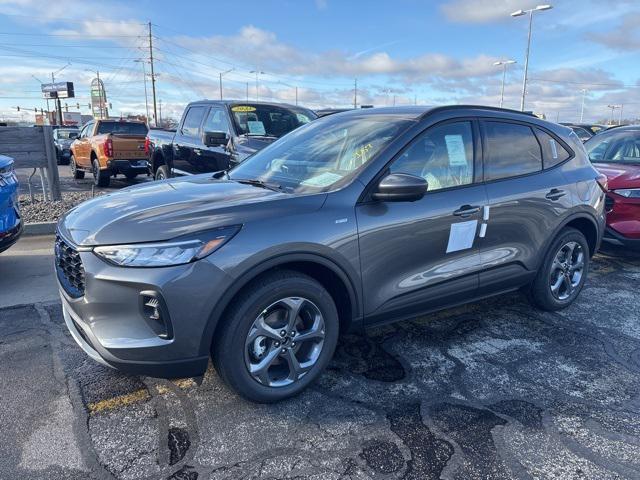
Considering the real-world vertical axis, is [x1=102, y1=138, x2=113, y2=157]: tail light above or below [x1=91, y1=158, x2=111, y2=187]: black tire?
above

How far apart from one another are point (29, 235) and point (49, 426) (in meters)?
5.15

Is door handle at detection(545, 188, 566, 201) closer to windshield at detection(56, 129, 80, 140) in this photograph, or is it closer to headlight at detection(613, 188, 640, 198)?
headlight at detection(613, 188, 640, 198)

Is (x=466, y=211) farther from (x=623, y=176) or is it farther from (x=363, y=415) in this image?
(x=623, y=176)

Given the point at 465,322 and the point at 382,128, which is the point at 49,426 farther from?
the point at 465,322

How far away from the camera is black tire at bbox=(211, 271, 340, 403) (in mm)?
2627

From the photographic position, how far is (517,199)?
3.82 metres

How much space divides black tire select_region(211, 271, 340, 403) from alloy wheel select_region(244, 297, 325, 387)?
0.05 ft

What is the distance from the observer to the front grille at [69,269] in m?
2.65

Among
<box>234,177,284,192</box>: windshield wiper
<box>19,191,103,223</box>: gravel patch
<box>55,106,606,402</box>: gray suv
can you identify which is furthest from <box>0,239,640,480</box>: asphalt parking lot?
<box>19,191,103,223</box>: gravel patch

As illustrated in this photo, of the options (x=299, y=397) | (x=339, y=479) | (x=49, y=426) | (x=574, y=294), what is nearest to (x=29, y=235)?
(x=49, y=426)

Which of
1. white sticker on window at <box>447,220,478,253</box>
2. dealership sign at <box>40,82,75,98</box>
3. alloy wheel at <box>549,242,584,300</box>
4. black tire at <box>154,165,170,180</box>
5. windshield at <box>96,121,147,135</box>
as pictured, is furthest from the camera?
dealership sign at <box>40,82,75,98</box>

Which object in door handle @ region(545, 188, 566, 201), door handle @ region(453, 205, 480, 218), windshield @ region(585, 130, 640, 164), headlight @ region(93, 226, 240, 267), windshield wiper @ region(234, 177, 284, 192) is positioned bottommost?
headlight @ region(93, 226, 240, 267)

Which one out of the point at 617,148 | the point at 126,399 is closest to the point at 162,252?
the point at 126,399

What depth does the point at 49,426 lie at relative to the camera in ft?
8.79
